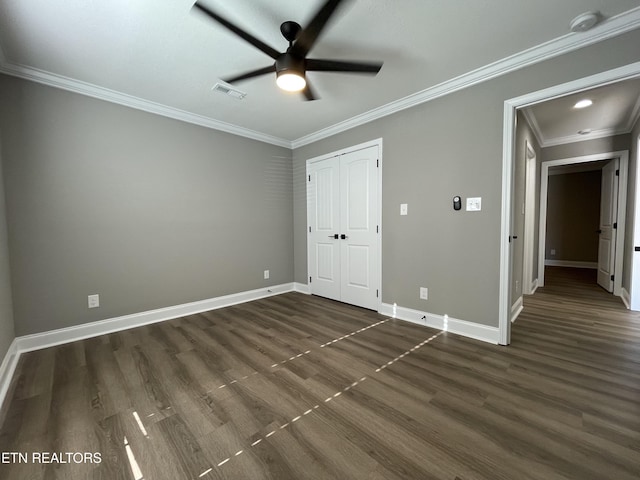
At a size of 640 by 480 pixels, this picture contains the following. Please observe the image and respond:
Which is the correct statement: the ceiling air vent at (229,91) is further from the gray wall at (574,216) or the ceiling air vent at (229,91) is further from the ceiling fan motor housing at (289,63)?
the gray wall at (574,216)

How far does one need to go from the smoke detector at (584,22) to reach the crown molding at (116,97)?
3433 millimetres

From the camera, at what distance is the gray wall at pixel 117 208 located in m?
2.33

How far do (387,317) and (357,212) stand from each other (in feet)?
4.67

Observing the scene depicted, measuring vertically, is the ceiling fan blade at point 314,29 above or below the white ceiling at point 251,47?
below

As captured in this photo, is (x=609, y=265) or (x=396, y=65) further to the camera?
(x=609, y=265)

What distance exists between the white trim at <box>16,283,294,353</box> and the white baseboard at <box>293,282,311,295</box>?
0.68 m

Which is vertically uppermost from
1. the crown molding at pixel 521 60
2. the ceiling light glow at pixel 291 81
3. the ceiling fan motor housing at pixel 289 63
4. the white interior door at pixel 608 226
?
the crown molding at pixel 521 60

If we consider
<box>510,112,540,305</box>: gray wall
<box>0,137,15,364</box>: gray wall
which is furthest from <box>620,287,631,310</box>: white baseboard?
<box>0,137,15,364</box>: gray wall

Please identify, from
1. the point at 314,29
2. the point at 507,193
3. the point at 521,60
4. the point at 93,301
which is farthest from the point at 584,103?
the point at 93,301

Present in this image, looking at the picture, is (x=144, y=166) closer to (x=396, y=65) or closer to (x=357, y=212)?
(x=357, y=212)

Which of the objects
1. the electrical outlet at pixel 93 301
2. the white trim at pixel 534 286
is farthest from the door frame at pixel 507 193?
the electrical outlet at pixel 93 301

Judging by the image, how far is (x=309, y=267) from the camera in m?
4.28

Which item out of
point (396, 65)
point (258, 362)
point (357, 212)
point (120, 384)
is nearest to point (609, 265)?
point (357, 212)

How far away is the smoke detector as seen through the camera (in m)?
1.73
